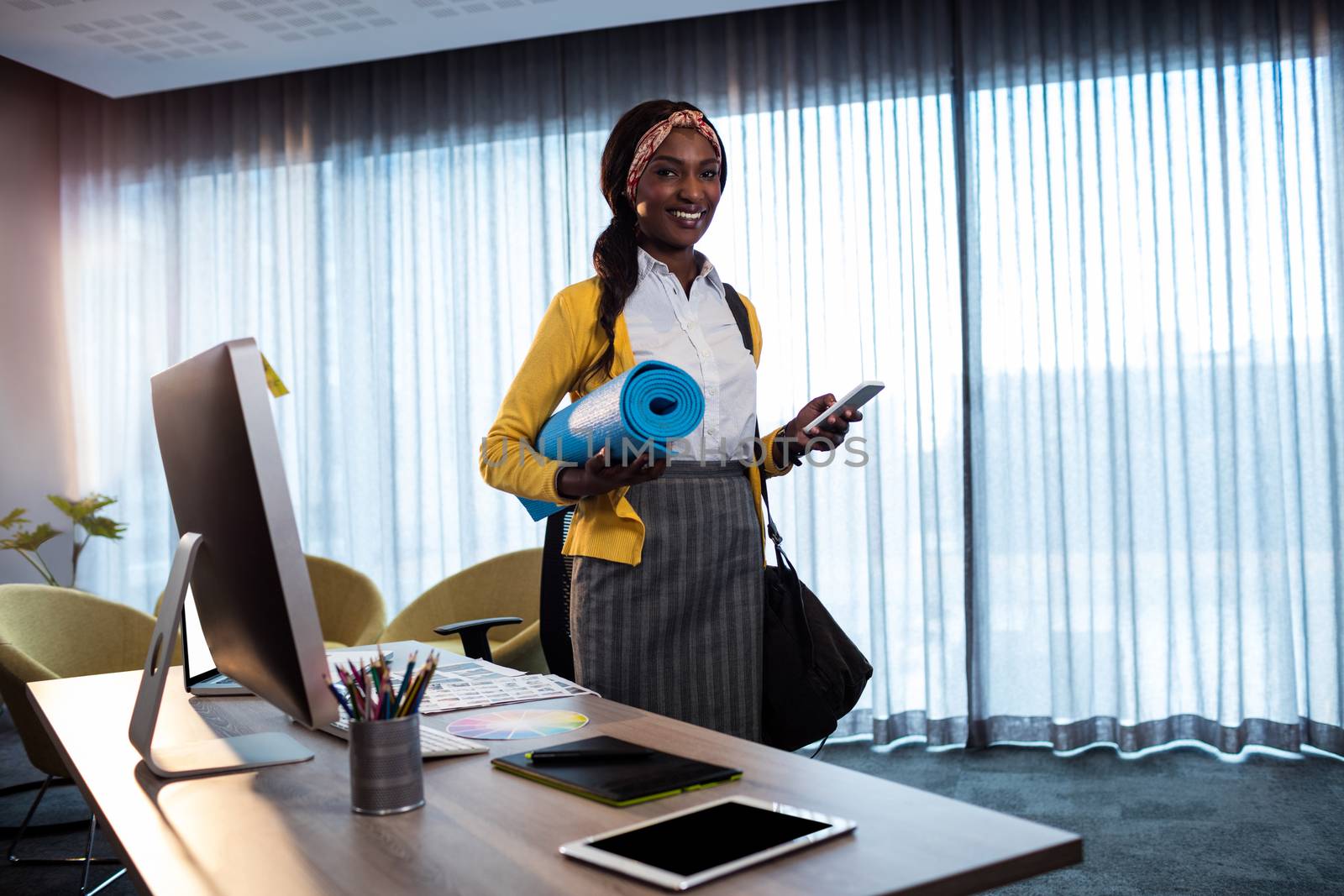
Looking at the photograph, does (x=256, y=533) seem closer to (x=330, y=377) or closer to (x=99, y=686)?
(x=99, y=686)

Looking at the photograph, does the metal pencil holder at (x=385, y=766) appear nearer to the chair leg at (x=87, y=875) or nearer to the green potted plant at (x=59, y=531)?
the chair leg at (x=87, y=875)

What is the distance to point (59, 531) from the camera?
4.80 m

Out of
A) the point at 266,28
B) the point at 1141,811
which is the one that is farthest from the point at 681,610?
the point at 266,28

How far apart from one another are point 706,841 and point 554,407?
3.08 ft

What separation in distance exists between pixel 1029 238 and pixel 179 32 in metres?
3.25

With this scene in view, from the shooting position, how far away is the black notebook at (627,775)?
1087 mm

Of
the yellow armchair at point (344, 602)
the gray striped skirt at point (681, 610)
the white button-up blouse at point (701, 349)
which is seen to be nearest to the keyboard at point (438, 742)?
the gray striped skirt at point (681, 610)

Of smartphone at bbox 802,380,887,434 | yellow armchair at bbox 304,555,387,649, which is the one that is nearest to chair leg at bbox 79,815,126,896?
yellow armchair at bbox 304,555,387,649

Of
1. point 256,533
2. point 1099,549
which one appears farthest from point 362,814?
point 1099,549

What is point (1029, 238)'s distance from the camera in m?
4.16

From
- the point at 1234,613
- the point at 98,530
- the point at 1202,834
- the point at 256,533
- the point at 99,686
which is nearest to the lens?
the point at 256,533

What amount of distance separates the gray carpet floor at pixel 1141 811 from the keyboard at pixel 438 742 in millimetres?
1612

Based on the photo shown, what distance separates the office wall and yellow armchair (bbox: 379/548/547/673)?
223 cm

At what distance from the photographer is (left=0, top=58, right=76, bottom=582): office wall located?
5070 millimetres
